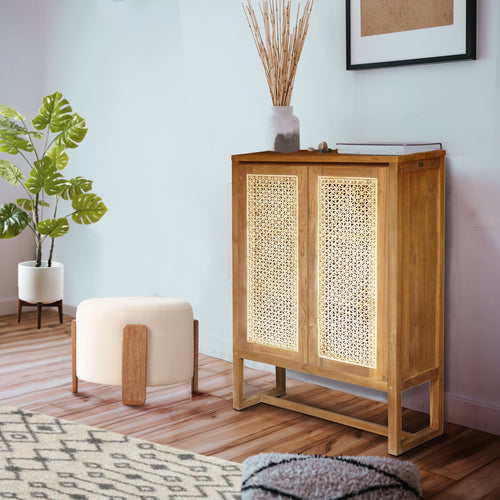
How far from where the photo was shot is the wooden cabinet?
2.72 meters

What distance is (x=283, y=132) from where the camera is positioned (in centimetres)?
315

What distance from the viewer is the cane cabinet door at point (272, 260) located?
116 inches

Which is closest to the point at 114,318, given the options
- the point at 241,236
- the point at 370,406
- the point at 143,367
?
the point at 143,367

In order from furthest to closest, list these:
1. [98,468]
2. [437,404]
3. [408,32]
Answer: [408,32] < [437,404] < [98,468]

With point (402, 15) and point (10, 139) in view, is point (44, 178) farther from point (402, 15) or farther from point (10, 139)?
point (402, 15)

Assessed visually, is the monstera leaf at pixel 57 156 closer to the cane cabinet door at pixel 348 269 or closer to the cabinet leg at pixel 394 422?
the cane cabinet door at pixel 348 269

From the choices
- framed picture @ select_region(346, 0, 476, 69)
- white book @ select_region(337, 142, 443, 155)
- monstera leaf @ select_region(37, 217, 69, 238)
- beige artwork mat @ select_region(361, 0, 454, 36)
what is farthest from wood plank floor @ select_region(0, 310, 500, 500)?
beige artwork mat @ select_region(361, 0, 454, 36)

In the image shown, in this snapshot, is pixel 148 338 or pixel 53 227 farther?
pixel 53 227

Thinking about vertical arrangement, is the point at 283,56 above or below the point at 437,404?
above

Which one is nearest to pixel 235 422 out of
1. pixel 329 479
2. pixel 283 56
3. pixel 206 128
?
pixel 329 479

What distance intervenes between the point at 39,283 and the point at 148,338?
1535mm

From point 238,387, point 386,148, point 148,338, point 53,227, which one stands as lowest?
point 238,387

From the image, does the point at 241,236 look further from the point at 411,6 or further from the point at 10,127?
the point at 10,127

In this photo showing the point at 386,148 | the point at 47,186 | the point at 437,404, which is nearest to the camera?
the point at 386,148
